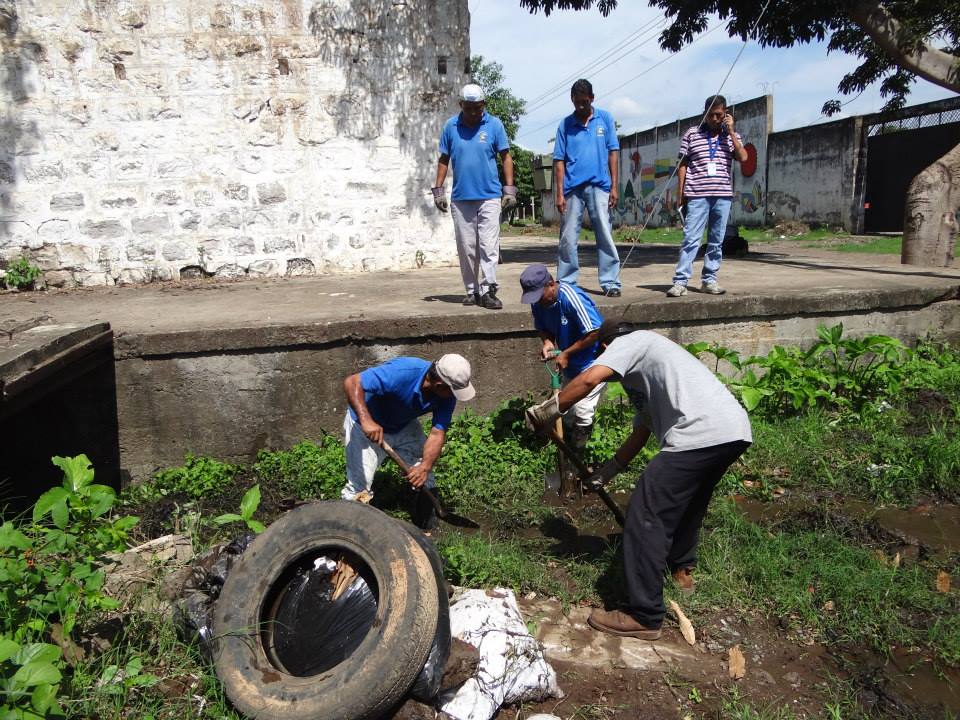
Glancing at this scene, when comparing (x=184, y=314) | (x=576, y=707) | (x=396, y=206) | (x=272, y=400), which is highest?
(x=396, y=206)

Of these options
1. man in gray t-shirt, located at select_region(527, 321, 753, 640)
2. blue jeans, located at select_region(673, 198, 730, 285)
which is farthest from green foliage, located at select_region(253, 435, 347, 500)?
blue jeans, located at select_region(673, 198, 730, 285)

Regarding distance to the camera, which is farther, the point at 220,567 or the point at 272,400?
the point at 272,400

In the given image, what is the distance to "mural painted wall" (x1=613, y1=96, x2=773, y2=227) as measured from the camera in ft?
69.1

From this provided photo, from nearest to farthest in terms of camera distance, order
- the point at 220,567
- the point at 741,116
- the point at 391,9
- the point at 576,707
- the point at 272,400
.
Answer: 1. the point at 576,707
2. the point at 220,567
3. the point at 272,400
4. the point at 391,9
5. the point at 741,116

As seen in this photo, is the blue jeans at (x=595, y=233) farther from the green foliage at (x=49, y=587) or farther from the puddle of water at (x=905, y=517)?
the green foliage at (x=49, y=587)

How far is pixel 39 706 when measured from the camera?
222cm

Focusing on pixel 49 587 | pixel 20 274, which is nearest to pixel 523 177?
pixel 20 274

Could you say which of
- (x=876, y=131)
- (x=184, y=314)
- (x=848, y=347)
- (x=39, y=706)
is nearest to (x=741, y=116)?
(x=876, y=131)

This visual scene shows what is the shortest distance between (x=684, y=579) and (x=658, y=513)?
22.4 inches

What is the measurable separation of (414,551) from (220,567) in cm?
94

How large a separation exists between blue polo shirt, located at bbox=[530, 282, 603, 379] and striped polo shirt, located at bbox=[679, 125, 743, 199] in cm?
201

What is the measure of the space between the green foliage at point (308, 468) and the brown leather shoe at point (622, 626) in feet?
6.93

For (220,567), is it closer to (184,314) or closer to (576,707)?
(576,707)

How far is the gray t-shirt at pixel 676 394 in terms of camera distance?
10.6 feet
